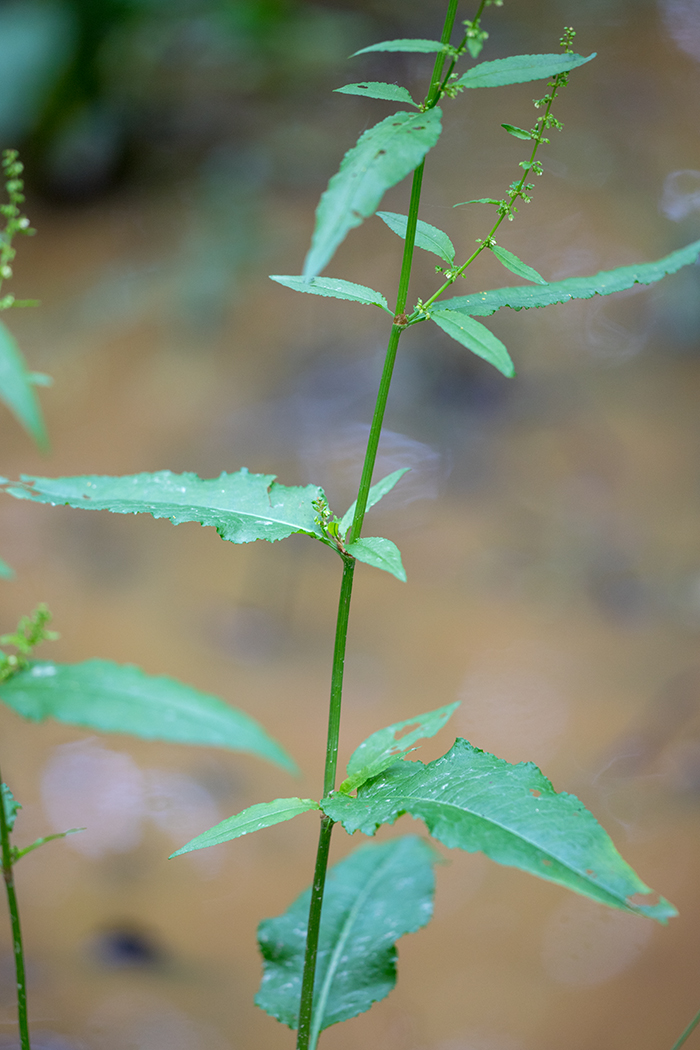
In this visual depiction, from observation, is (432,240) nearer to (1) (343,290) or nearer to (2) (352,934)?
(1) (343,290)

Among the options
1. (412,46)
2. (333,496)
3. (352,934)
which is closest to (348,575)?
(412,46)

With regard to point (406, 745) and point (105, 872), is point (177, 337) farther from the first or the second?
point (406, 745)

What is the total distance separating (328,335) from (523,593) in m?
1.65

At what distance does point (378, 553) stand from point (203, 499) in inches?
9.6

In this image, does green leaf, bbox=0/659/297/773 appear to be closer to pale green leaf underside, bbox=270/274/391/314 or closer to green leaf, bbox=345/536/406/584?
green leaf, bbox=345/536/406/584

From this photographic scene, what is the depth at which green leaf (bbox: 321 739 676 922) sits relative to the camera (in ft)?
2.05

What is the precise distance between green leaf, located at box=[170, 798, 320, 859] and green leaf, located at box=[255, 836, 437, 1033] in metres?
0.45

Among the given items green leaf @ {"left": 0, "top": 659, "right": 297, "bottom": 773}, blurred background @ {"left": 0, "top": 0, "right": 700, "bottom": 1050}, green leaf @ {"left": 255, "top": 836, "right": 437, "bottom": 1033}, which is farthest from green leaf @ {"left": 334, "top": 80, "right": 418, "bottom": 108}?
blurred background @ {"left": 0, "top": 0, "right": 700, "bottom": 1050}

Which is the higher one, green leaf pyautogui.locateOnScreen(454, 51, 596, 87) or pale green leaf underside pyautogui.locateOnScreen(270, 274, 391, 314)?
green leaf pyautogui.locateOnScreen(454, 51, 596, 87)

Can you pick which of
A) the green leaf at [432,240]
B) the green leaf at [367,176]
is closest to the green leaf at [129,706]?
the green leaf at [367,176]

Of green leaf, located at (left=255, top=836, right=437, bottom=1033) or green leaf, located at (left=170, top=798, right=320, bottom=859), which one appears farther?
green leaf, located at (left=255, top=836, right=437, bottom=1033)

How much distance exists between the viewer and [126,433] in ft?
11.8

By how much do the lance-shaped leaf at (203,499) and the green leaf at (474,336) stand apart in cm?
25

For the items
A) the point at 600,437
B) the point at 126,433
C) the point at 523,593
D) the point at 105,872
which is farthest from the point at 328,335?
the point at 105,872
